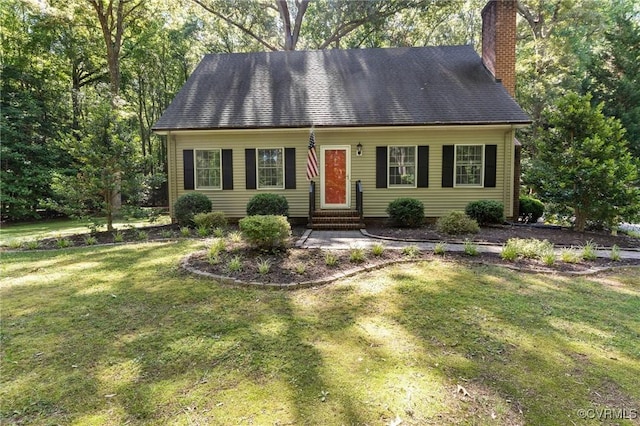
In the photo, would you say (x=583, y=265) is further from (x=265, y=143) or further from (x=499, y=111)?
(x=265, y=143)

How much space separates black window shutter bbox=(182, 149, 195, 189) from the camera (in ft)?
37.1

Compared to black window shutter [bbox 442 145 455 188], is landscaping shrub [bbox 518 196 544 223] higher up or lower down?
lower down

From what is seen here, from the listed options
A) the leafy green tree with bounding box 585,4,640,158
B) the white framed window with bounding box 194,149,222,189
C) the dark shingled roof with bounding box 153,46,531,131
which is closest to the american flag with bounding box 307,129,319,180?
the dark shingled roof with bounding box 153,46,531,131

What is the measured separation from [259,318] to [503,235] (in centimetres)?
692

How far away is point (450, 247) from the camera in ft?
23.6

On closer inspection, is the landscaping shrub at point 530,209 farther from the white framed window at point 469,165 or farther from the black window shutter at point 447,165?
the black window shutter at point 447,165

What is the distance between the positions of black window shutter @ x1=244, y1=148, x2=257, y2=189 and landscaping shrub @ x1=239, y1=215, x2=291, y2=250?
5.25m

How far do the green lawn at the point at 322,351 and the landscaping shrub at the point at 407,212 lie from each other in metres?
4.73

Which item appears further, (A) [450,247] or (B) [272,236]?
(A) [450,247]

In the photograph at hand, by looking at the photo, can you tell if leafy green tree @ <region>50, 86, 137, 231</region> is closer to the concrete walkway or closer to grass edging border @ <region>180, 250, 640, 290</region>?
grass edging border @ <region>180, 250, 640, 290</region>

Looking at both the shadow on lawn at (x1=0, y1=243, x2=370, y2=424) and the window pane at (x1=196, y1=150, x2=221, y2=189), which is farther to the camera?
the window pane at (x1=196, y1=150, x2=221, y2=189)

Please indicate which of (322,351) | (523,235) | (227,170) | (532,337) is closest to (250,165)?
(227,170)

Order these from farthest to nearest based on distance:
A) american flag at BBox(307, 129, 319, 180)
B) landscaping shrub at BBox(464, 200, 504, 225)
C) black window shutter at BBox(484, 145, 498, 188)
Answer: black window shutter at BBox(484, 145, 498, 188), american flag at BBox(307, 129, 319, 180), landscaping shrub at BBox(464, 200, 504, 225)

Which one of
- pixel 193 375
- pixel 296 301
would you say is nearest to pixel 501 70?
pixel 296 301
